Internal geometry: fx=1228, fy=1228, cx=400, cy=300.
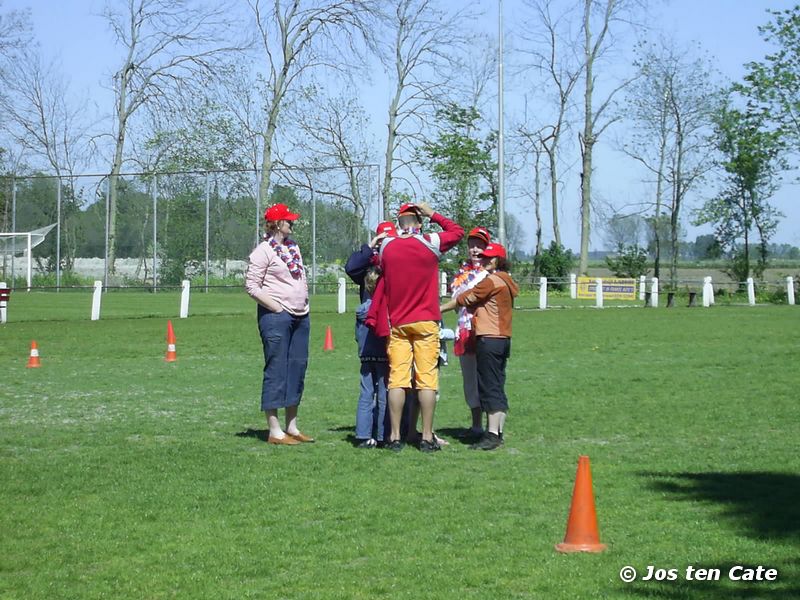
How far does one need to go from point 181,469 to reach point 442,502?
2350 millimetres

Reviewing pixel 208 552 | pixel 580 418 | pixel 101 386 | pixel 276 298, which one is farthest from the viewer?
pixel 101 386

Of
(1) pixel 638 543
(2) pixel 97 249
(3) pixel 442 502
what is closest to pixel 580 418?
(3) pixel 442 502

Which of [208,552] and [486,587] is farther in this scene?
[208,552]

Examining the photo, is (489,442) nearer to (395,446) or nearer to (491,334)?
(395,446)

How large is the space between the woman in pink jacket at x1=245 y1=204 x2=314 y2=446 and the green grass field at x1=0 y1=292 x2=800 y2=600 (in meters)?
0.49

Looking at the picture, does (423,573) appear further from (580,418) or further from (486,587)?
(580,418)

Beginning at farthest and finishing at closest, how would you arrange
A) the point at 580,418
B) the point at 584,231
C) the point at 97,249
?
1. the point at 584,231
2. the point at 97,249
3. the point at 580,418

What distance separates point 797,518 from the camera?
7.42m

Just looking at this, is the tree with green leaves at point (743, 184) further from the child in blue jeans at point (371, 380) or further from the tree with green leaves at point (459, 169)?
Answer: the child in blue jeans at point (371, 380)

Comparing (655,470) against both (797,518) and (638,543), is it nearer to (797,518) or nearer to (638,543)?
(797,518)

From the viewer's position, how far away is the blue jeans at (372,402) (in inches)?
416

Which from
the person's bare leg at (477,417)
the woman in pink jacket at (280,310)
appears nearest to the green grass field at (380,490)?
the person's bare leg at (477,417)

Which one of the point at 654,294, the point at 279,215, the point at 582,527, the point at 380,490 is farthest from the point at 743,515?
the point at 654,294

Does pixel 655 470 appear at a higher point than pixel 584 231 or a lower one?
lower
